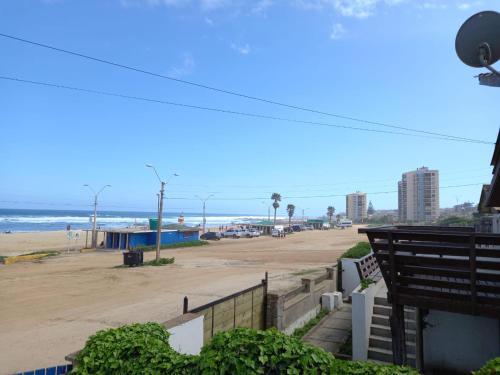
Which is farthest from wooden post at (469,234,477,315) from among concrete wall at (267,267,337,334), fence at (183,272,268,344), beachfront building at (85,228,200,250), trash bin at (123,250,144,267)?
beachfront building at (85,228,200,250)

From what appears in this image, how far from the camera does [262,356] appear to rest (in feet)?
11.7

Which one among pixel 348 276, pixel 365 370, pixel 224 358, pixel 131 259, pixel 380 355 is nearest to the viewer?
pixel 365 370

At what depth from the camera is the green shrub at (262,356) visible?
3.43 m

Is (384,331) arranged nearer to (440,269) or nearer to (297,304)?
(297,304)

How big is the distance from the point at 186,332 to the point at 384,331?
5961 millimetres

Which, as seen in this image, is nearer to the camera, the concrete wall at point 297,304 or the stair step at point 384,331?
the stair step at point 384,331

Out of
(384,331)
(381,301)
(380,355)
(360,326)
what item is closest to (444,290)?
(360,326)

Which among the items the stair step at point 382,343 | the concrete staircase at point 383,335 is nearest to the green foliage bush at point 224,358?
the concrete staircase at point 383,335

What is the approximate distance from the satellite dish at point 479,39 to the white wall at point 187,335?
6.60m

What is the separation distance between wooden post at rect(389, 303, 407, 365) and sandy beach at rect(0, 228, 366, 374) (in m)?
8.28

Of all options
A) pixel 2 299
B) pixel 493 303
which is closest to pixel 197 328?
pixel 493 303

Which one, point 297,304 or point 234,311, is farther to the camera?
point 297,304

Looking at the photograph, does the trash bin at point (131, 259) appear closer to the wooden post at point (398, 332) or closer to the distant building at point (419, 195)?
the wooden post at point (398, 332)

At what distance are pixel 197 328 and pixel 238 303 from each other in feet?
8.42
